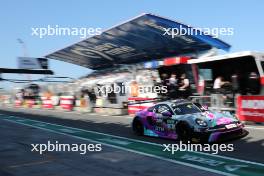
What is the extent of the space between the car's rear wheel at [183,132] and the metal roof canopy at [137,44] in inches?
742

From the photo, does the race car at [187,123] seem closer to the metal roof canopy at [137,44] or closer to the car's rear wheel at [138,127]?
the car's rear wheel at [138,127]

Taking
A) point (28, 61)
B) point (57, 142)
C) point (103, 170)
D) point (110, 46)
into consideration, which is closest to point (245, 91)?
point (57, 142)

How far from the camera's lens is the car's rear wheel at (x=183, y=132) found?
10.9 metres

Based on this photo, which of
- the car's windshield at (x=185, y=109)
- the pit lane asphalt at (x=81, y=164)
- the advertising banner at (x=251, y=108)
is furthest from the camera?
the advertising banner at (x=251, y=108)

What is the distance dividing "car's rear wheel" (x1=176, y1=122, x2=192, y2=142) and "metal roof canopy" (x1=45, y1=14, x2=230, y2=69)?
61.9 feet

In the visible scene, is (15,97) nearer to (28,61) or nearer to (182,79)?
(28,61)

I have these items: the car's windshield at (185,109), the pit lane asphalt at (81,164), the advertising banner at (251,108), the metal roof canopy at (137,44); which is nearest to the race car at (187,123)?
the car's windshield at (185,109)

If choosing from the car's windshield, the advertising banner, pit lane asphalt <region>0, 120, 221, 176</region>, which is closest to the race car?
the car's windshield

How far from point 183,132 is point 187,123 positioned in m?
0.33

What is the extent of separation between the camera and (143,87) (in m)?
22.0

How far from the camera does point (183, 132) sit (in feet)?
36.6

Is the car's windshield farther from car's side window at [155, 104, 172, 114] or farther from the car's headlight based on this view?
the car's headlight

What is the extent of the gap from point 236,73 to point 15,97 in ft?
119

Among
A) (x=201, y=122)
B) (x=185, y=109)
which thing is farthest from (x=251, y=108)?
(x=201, y=122)
